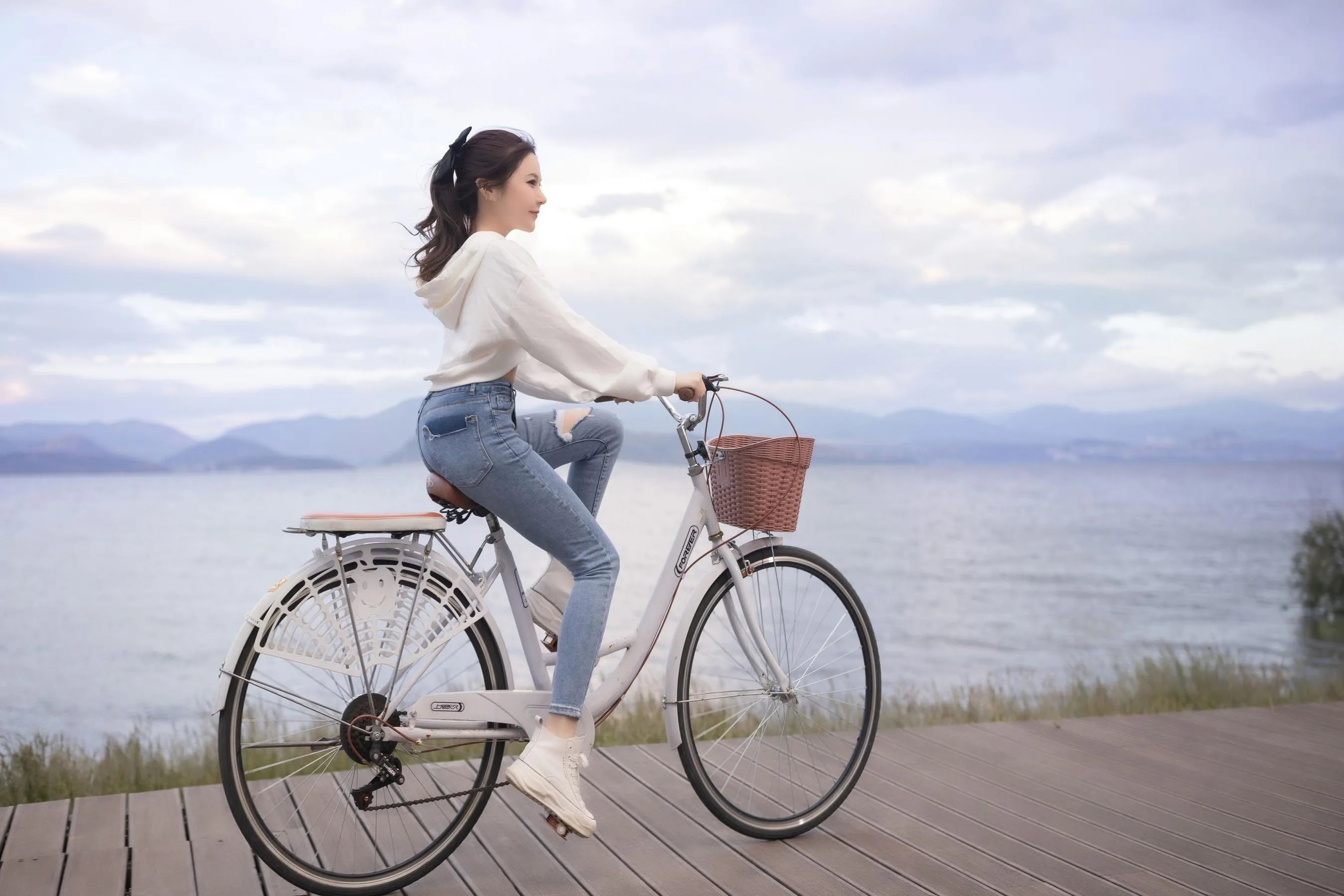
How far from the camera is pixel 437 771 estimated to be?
3.34 m

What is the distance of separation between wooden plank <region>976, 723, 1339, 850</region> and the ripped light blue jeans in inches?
78.0

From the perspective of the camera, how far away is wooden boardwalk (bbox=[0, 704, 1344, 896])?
2.56 m

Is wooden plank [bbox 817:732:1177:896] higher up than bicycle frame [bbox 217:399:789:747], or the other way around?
bicycle frame [bbox 217:399:789:747]

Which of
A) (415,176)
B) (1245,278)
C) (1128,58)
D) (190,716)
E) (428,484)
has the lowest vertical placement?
(190,716)

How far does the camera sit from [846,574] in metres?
25.5

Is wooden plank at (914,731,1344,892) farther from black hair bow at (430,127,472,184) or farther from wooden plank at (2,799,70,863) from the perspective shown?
wooden plank at (2,799,70,863)

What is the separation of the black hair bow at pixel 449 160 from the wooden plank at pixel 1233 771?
2936 millimetres

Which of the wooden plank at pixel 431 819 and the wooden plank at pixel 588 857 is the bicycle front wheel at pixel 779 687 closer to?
the wooden plank at pixel 588 857

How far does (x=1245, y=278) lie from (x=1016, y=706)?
70417 millimetres

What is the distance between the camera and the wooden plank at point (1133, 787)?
2.89 m

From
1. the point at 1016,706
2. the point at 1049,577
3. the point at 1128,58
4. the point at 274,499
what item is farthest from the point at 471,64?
the point at 1016,706

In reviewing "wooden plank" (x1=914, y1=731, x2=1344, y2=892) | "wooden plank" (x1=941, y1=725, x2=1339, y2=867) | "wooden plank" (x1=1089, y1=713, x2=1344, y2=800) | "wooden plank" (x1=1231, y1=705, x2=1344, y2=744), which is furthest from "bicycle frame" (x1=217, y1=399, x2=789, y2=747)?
"wooden plank" (x1=1231, y1=705, x2=1344, y2=744)

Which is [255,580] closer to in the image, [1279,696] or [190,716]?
[190,716]

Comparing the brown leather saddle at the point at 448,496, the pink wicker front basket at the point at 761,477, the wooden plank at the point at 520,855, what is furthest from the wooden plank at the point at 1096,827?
the brown leather saddle at the point at 448,496
